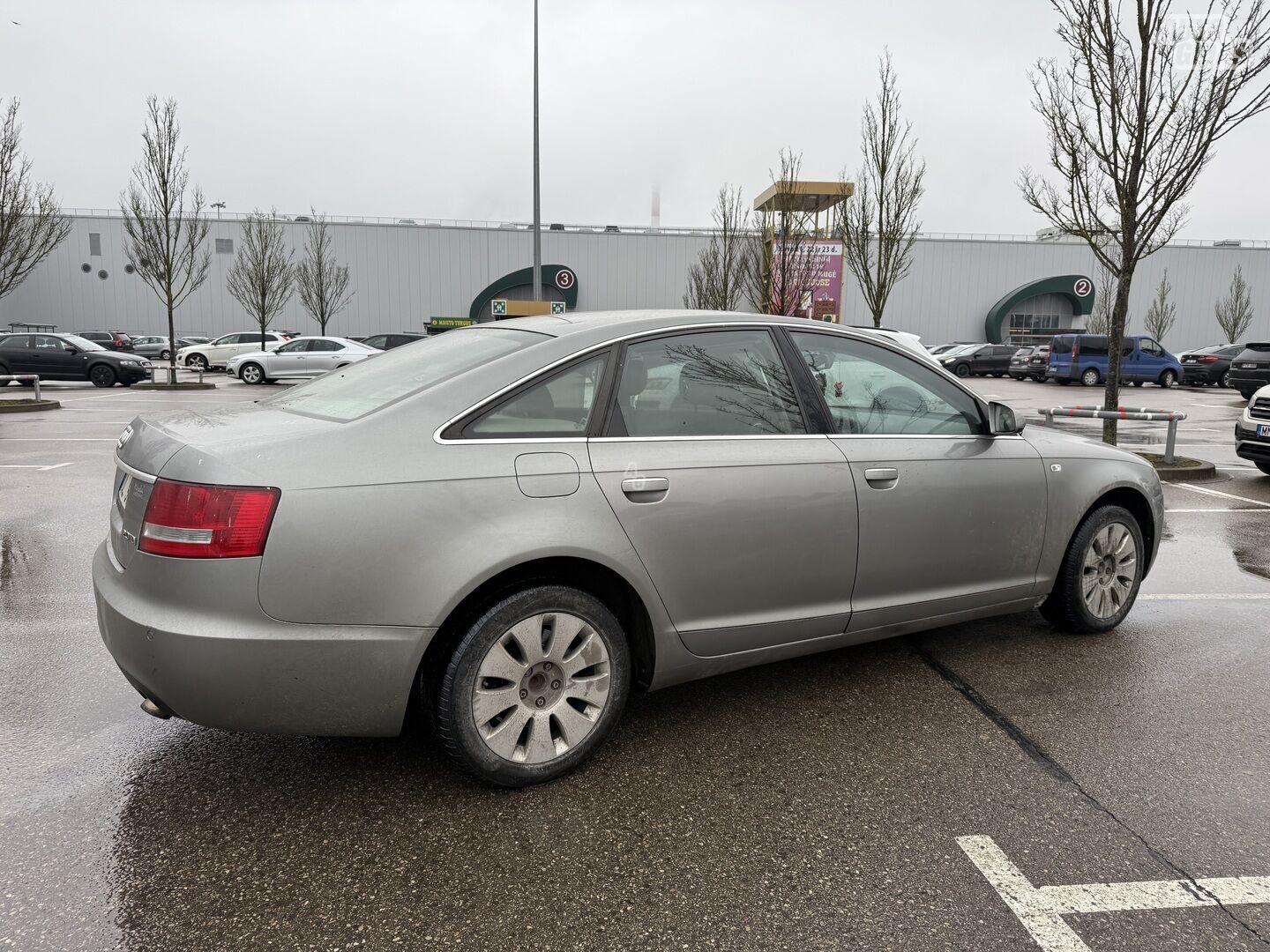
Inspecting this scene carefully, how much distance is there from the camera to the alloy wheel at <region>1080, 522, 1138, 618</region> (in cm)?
432

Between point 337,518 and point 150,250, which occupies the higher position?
point 150,250

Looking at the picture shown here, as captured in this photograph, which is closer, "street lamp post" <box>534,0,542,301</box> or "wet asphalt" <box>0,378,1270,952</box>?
"wet asphalt" <box>0,378,1270,952</box>

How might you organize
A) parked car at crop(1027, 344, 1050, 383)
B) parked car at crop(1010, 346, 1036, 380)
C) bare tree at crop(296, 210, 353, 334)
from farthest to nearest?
bare tree at crop(296, 210, 353, 334) → parked car at crop(1010, 346, 1036, 380) → parked car at crop(1027, 344, 1050, 383)

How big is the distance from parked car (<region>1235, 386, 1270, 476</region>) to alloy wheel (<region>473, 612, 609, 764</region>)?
9228 mm

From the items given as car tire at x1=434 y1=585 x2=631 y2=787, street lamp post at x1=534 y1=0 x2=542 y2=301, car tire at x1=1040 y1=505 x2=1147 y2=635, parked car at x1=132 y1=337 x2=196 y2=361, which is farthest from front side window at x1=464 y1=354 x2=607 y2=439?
parked car at x1=132 y1=337 x2=196 y2=361

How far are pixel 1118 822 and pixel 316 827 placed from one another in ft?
8.00

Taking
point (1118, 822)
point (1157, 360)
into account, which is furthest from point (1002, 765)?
point (1157, 360)

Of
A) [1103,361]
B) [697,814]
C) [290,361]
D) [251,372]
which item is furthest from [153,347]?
[697,814]

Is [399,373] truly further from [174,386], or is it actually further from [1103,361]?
[1103,361]

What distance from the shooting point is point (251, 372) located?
88.0 feet

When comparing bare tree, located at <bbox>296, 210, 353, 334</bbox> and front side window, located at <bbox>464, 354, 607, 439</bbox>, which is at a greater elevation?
bare tree, located at <bbox>296, 210, 353, 334</bbox>

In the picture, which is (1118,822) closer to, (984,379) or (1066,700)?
(1066,700)

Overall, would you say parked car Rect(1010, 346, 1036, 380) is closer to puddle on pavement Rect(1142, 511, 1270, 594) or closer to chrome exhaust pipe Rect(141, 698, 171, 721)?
puddle on pavement Rect(1142, 511, 1270, 594)

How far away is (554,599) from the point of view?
280cm
